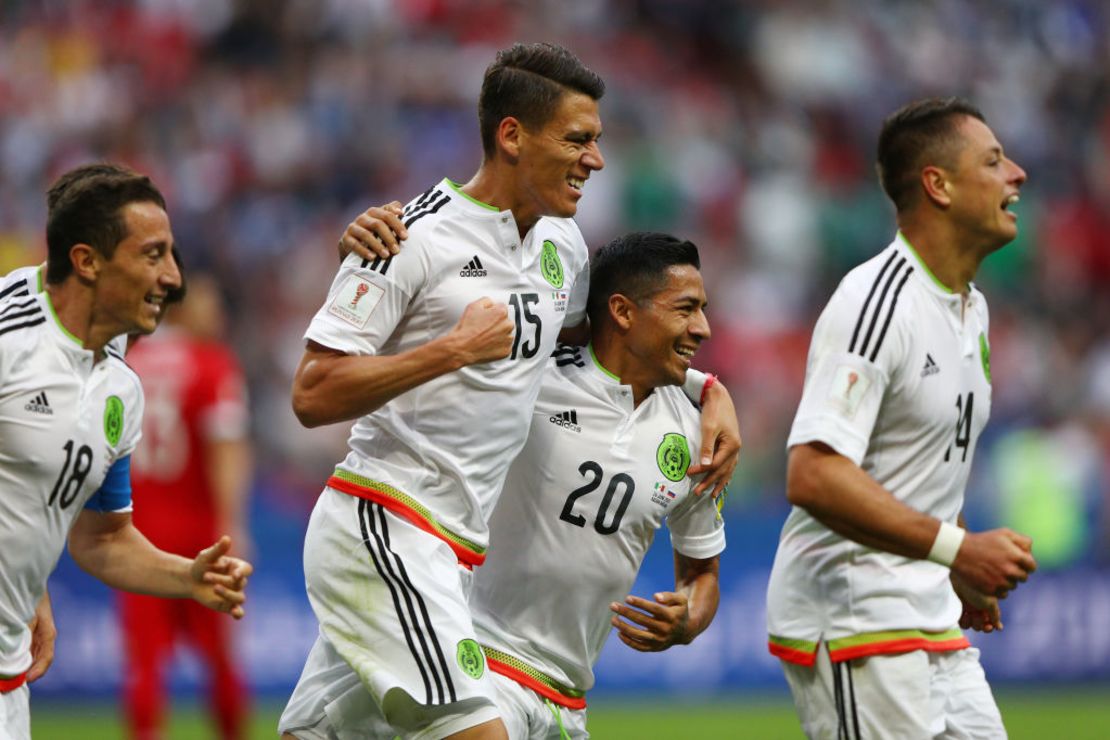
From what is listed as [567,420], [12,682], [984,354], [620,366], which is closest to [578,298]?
[620,366]

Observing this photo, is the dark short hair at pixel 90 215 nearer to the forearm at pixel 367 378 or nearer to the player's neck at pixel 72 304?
the player's neck at pixel 72 304

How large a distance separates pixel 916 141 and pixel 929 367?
0.78 metres

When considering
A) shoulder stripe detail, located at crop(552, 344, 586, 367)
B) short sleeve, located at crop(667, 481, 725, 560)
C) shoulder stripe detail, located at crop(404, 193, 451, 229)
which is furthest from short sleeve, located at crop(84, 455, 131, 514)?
short sleeve, located at crop(667, 481, 725, 560)

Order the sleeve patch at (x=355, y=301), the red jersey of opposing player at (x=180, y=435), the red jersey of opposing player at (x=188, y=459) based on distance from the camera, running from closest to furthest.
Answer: the sleeve patch at (x=355, y=301), the red jersey of opposing player at (x=188, y=459), the red jersey of opposing player at (x=180, y=435)

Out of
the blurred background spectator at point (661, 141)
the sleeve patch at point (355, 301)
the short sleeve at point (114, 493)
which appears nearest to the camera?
the sleeve patch at point (355, 301)

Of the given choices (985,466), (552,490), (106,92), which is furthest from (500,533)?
(106,92)

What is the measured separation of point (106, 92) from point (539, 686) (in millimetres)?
12312

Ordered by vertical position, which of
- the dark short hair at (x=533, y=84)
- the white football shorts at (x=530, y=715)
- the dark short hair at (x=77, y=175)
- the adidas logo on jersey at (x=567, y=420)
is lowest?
the white football shorts at (x=530, y=715)

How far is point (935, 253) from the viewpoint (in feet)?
18.0

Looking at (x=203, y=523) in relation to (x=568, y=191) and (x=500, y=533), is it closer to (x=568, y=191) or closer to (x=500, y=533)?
(x=500, y=533)

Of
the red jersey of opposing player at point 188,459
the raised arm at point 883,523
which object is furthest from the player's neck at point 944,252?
the red jersey of opposing player at point 188,459

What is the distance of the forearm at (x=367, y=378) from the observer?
504cm

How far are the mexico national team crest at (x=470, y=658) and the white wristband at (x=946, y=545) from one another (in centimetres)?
143

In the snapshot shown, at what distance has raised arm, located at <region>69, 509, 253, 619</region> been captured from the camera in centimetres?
518
